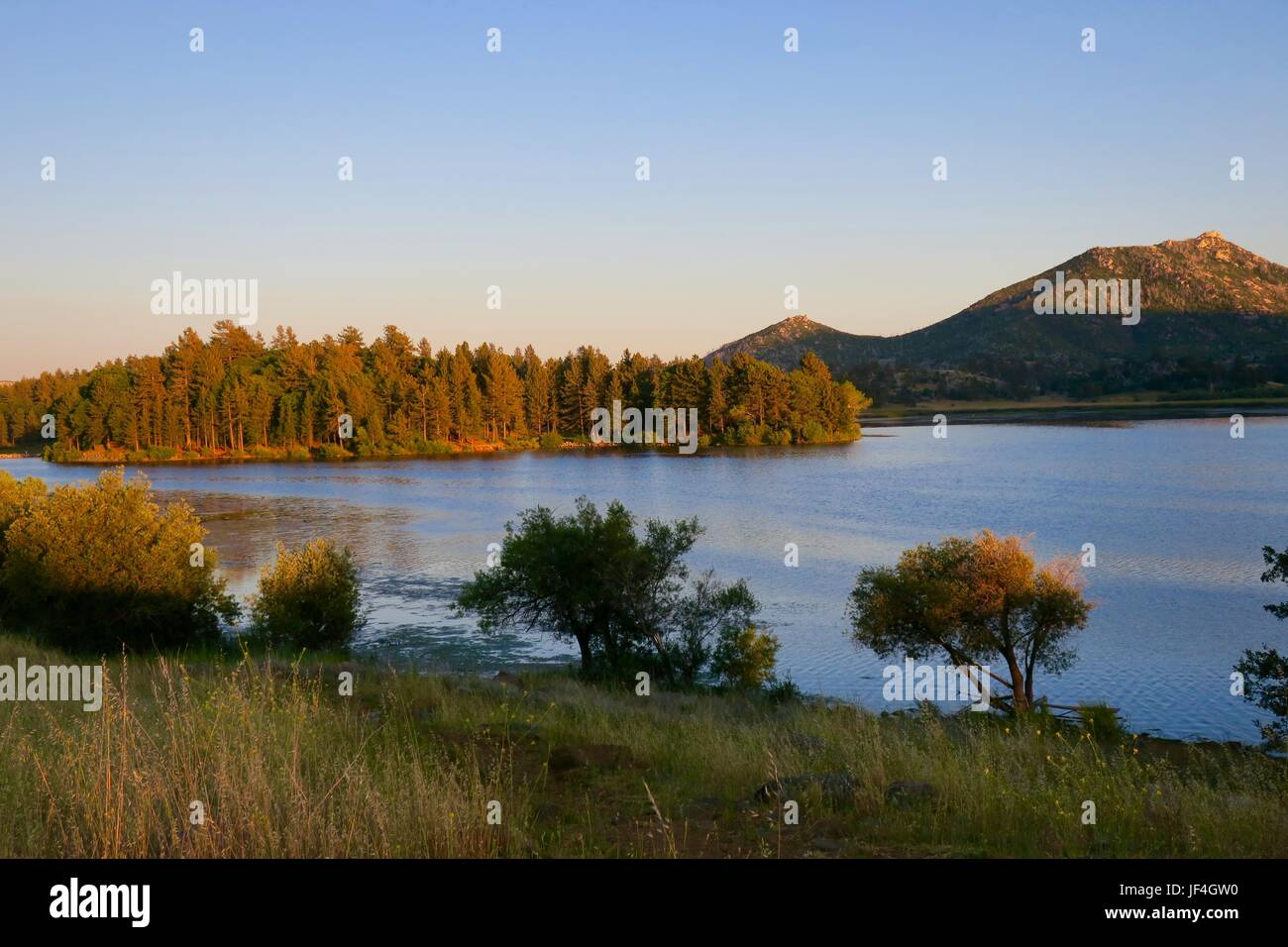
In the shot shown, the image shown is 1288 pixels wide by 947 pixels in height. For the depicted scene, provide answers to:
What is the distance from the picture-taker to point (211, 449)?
459 feet

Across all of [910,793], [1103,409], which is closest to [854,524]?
[910,793]

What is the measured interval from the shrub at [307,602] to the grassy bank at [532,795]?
1933cm

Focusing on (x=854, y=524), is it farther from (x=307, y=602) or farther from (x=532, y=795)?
(x=532, y=795)

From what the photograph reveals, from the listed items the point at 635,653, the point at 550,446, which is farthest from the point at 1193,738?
the point at 550,446

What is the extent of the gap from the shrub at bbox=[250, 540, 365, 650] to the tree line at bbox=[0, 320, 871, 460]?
372 feet

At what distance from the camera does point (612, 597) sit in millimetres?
28859

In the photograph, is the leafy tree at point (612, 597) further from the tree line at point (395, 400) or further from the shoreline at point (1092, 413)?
the shoreline at point (1092, 413)

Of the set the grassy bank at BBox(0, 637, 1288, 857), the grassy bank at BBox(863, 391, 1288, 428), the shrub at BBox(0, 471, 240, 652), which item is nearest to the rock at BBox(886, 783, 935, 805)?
the grassy bank at BBox(0, 637, 1288, 857)

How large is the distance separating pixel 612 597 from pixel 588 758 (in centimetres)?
1978

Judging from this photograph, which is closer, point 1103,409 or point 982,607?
point 982,607

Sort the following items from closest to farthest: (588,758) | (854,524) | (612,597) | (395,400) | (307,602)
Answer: (588,758) < (612,597) < (307,602) < (854,524) < (395,400)

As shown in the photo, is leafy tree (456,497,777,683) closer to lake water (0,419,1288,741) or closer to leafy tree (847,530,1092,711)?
lake water (0,419,1288,741)
